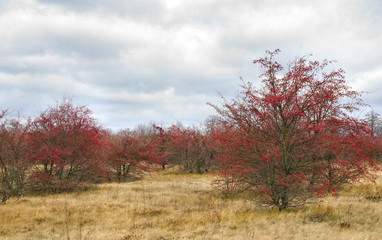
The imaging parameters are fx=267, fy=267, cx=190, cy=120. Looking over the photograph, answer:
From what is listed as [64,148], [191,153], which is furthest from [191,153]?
[64,148]

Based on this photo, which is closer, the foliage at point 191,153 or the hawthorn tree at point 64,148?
the hawthorn tree at point 64,148

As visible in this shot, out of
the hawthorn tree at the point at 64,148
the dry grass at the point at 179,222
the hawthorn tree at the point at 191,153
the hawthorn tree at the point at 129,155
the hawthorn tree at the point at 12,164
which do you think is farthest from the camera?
the hawthorn tree at the point at 191,153

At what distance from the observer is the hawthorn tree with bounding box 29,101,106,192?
45.1 ft

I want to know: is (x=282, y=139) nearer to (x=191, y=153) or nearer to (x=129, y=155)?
(x=129, y=155)

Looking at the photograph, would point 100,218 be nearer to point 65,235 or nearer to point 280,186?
point 65,235

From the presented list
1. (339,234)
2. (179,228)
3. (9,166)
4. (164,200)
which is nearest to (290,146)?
(339,234)

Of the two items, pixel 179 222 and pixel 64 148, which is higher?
pixel 64 148

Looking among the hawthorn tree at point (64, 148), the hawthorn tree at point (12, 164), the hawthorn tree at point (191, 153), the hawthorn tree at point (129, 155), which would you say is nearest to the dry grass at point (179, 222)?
the hawthorn tree at point (12, 164)

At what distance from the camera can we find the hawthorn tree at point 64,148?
1373 centimetres

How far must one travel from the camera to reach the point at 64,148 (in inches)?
554

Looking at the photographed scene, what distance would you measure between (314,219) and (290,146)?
2162 mm

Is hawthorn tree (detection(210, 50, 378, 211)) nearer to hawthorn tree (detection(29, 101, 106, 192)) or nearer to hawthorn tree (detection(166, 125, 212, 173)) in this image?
hawthorn tree (detection(29, 101, 106, 192))

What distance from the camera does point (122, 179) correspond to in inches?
825

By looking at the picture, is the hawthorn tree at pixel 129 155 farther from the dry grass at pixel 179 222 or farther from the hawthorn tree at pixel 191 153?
the dry grass at pixel 179 222
